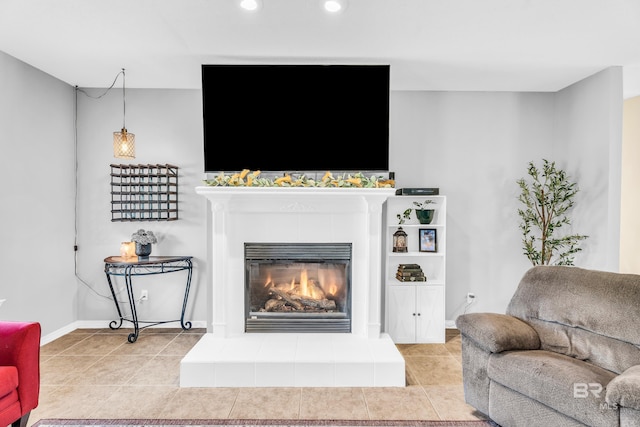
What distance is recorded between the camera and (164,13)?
2.49 meters

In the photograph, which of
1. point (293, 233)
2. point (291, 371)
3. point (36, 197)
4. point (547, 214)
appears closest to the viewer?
point (291, 371)

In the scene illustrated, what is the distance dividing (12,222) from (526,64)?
462 cm

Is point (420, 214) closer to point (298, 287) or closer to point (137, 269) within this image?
point (298, 287)

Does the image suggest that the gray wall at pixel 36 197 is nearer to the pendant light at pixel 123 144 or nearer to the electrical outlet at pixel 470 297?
the pendant light at pixel 123 144

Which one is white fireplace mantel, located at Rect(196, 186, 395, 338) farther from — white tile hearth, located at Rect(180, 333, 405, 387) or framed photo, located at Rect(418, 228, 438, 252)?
framed photo, located at Rect(418, 228, 438, 252)

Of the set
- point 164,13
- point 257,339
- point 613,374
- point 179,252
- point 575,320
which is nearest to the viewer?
point 613,374

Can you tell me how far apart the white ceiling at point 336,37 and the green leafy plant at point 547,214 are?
978 mm

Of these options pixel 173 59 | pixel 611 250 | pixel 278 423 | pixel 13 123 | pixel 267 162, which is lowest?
pixel 278 423

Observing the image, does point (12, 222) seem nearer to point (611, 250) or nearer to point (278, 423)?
point (278, 423)

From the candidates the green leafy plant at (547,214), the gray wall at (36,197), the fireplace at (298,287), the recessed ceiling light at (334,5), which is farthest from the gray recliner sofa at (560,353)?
the gray wall at (36,197)

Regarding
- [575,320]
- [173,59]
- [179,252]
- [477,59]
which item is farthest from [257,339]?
[477,59]

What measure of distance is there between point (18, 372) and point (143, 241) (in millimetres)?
1866

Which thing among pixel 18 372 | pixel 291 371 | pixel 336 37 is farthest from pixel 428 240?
pixel 18 372

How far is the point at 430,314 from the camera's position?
12.1 ft
